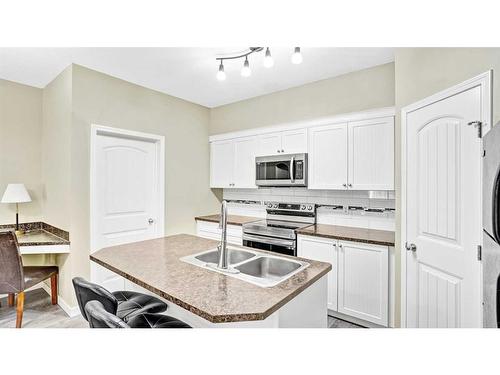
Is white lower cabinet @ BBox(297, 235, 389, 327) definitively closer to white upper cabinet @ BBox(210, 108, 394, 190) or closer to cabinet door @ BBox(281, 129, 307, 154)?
white upper cabinet @ BBox(210, 108, 394, 190)

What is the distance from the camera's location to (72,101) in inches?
98.3

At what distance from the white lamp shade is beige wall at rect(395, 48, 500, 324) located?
3.73m

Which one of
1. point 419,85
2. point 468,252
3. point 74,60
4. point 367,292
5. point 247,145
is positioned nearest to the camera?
point 468,252

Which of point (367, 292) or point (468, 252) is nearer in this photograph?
point (468, 252)

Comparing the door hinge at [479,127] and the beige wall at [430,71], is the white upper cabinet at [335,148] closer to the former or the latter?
the beige wall at [430,71]

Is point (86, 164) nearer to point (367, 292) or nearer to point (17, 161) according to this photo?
point (17, 161)

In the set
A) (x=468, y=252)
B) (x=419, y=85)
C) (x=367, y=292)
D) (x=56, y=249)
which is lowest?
(x=367, y=292)

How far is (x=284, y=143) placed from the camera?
10.2 ft

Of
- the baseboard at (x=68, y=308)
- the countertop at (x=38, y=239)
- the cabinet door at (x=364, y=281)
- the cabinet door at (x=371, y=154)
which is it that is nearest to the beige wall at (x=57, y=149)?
the countertop at (x=38, y=239)

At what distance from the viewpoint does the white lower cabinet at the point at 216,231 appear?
3238 mm

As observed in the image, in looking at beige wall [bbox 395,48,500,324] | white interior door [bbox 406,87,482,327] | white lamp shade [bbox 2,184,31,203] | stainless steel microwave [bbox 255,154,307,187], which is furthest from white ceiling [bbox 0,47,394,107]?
white lamp shade [bbox 2,184,31,203]

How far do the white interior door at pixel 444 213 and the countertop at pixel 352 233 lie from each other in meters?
0.35
